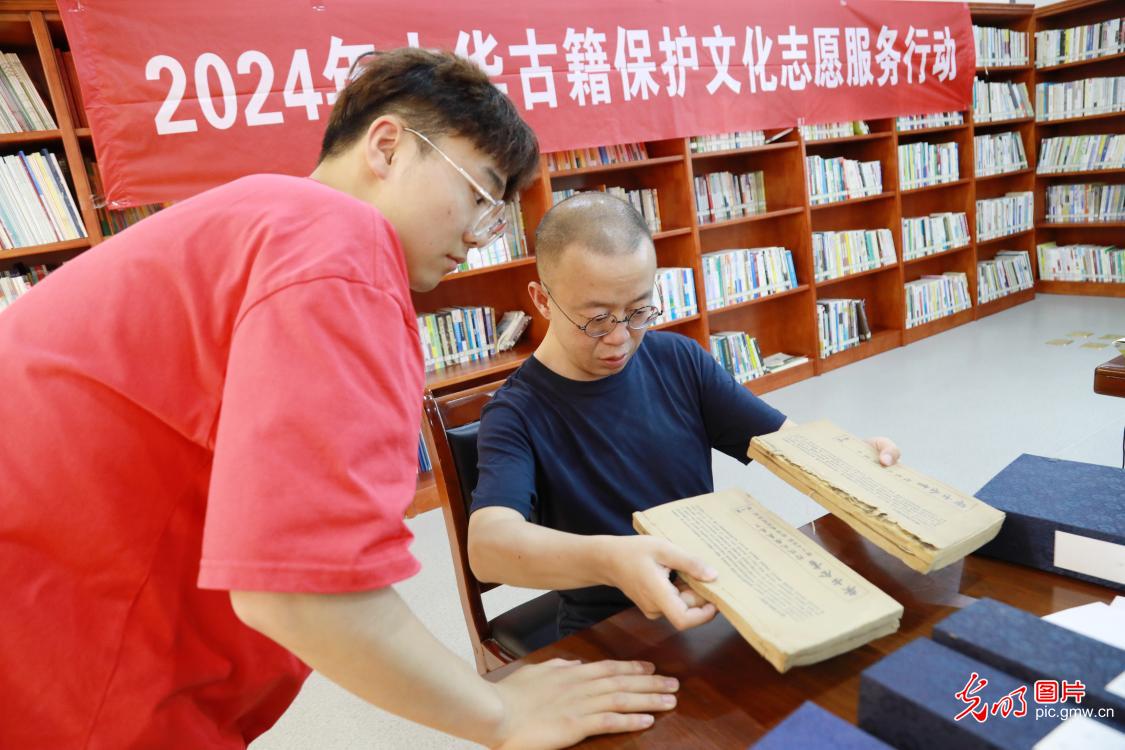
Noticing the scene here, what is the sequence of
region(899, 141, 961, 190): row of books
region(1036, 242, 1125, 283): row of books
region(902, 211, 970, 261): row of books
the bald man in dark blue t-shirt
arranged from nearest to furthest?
the bald man in dark blue t-shirt
region(899, 141, 961, 190): row of books
region(902, 211, 970, 261): row of books
region(1036, 242, 1125, 283): row of books

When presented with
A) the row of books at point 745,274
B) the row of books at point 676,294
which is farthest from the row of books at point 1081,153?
the row of books at point 676,294

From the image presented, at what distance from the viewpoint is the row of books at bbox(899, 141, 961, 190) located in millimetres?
5077

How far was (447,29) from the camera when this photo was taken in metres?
3.05

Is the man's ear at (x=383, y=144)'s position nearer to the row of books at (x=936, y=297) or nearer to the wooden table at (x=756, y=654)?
the wooden table at (x=756, y=654)

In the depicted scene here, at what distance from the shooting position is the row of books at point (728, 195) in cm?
425

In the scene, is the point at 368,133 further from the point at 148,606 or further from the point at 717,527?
the point at 717,527

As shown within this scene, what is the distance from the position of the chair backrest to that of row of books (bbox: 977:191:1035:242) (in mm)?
5579

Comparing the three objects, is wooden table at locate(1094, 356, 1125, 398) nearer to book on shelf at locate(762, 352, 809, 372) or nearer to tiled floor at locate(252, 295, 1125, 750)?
tiled floor at locate(252, 295, 1125, 750)

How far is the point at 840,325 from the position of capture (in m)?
4.84

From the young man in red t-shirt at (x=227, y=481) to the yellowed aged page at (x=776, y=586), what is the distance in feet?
0.41

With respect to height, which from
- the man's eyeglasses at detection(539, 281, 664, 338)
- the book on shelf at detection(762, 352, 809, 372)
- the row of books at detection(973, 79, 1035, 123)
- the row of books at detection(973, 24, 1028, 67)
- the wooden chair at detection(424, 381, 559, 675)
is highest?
the row of books at detection(973, 24, 1028, 67)

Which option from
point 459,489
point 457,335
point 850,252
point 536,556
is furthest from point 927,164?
point 536,556

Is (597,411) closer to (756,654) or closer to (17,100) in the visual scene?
(756,654)

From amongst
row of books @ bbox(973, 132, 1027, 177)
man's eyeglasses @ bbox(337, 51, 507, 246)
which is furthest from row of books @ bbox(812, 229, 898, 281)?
man's eyeglasses @ bbox(337, 51, 507, 246)
